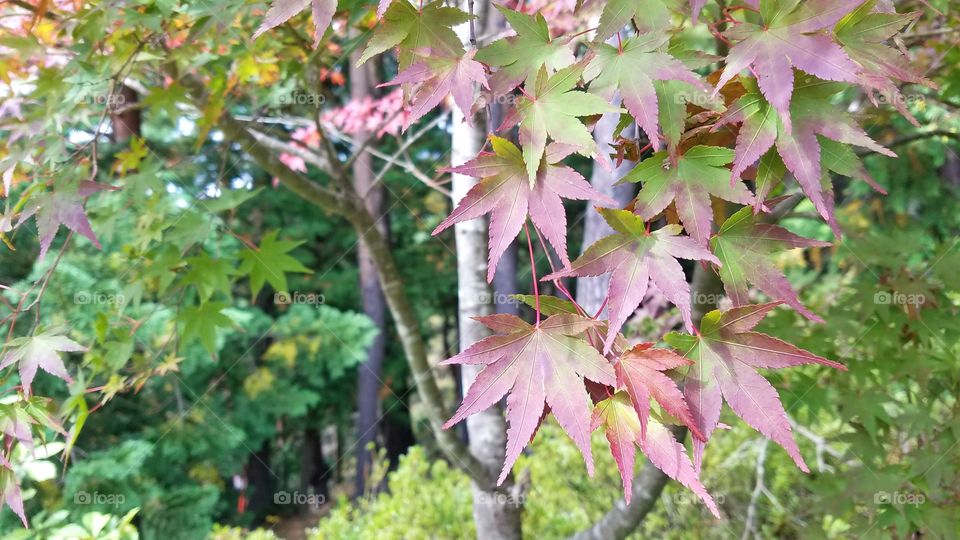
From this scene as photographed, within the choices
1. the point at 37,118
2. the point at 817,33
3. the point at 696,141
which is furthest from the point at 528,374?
the point at 37,118

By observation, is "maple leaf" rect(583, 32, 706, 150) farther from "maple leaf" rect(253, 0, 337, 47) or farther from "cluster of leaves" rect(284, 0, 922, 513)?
"maple leaf" rect(253, 0, 337, 47)

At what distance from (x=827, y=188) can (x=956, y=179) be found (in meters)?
6.93

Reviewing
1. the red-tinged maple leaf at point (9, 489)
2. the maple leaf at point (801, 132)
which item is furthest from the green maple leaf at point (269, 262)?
the maple leaf at point (801, 132)

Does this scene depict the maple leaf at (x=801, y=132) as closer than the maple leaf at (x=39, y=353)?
Yes

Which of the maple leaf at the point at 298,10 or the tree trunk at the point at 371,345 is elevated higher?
the maple leaf at the point at 298,10

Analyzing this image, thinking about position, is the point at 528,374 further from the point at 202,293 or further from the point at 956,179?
the point at 956,179

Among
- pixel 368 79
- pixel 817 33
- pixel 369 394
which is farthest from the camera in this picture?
pixel 369 394

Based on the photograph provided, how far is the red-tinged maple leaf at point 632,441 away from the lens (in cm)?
78

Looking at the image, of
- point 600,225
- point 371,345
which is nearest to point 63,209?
point 600,225

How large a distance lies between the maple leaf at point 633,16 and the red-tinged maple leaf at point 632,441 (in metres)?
0.47

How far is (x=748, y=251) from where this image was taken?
34.5 inches

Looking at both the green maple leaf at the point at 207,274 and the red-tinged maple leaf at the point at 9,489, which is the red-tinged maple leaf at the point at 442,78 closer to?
the red-tinged maple leaf at the point at 9,489

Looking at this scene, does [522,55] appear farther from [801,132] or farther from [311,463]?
[311,463]

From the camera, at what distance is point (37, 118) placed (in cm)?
156
